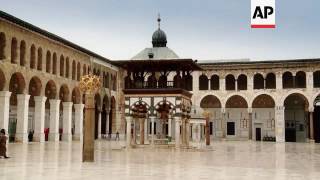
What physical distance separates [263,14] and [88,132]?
6716 millimetres

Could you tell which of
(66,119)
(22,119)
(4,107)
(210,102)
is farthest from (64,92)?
(210,102)

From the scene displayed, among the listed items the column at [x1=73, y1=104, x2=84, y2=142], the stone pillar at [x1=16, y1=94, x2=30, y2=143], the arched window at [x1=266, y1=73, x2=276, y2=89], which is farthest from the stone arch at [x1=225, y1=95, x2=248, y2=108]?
the stone pillar at [x1=16, y1=94, x2=30, y2=143]

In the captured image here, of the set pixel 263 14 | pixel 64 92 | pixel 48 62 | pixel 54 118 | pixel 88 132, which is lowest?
pixel 88 132

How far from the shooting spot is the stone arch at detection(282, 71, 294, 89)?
45750mm

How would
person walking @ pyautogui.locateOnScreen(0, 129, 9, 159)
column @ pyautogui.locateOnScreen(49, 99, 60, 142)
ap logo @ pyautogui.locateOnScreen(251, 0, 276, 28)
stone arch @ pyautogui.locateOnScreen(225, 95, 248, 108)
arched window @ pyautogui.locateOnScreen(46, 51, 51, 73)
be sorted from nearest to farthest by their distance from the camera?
ap logo @ pyautogui.locateOnScreen(251, 0, 276, 28), person walking @ pyautogui.locateOnScreen(0, 129, 9, 159), arched window @ pyautogui.locateOnScreen(46, 51, 51, 73), column @ pyautogui.locateOnScreen(49, 99, 60, 142), stone arch @ pyautogui.locateOnScreen(225, 95, 248, 108)

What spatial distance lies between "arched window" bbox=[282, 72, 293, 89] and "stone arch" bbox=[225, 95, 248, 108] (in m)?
4.65

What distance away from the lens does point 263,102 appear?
48.5 metres

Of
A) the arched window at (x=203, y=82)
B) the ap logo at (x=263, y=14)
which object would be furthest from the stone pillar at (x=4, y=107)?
the arched window at (x=203, y=82)

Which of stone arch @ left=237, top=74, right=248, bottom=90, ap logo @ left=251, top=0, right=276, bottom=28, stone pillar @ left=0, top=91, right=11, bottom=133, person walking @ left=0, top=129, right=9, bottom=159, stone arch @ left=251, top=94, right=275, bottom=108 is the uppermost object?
stone arch @ left=237, top=74, right=248, bottom=90

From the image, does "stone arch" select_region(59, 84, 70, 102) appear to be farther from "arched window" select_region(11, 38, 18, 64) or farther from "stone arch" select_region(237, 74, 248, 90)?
"stone arch" select_region(237, 74, 248, 90)

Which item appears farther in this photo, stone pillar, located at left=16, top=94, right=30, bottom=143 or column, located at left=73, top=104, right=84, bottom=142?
column, located at left=73, top=104, right=84, bottom=142

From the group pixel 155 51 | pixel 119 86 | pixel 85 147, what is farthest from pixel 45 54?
pixel 85 147

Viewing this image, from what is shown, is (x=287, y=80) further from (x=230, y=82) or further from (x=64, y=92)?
(x=64, y=92)

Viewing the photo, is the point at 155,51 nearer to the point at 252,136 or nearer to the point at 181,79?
the point at 181,79
